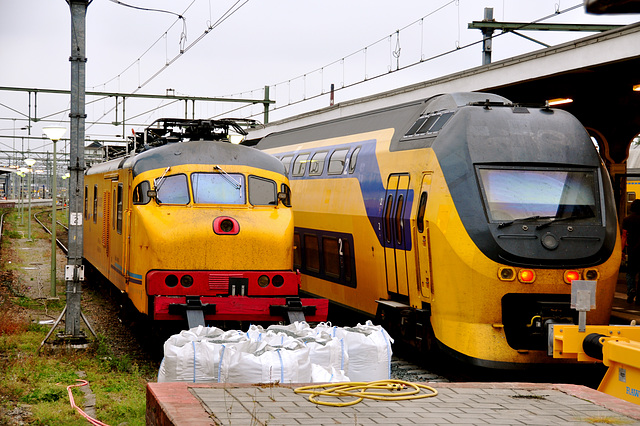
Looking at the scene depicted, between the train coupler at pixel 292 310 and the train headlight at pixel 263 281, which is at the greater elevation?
the train headlight at pixel 263 281

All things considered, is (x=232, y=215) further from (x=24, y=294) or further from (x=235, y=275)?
(x=24, y=294)

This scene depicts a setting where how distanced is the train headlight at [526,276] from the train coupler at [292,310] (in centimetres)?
289

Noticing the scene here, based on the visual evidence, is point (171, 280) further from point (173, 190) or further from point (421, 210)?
point (421, 210)

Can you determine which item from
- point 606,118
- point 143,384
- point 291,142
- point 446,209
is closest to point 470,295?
point 446,209

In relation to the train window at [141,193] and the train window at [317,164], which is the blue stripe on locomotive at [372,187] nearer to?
the train window at [317,164]

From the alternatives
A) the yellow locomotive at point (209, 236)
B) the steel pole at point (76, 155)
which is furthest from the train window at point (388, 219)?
the steel pole at point (76, 155)

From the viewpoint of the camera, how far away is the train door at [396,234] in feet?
37.1

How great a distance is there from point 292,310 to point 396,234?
5.87 feet

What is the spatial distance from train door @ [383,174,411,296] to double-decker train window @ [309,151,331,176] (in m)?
3.26

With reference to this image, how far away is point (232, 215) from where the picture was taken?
39.2 feet

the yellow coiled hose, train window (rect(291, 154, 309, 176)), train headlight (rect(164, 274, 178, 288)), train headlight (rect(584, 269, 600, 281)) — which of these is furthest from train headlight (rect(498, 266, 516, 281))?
train window (rect(291, 154, 309, 176))

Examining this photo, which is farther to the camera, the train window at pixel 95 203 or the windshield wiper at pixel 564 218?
the train window at pixel 95 203

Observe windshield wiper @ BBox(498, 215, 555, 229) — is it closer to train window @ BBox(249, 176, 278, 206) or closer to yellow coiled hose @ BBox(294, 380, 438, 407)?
yellow coiled hose @ BBox(294, 380, 438, 407)

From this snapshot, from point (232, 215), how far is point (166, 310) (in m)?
1.88
